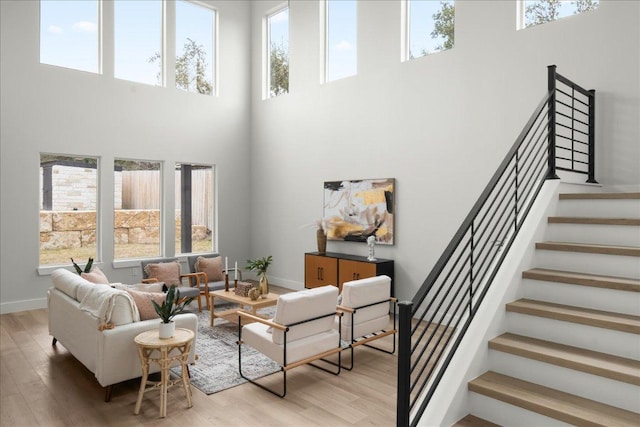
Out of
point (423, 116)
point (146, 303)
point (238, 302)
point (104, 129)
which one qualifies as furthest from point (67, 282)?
point (423, 116)

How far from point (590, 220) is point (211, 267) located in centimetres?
572

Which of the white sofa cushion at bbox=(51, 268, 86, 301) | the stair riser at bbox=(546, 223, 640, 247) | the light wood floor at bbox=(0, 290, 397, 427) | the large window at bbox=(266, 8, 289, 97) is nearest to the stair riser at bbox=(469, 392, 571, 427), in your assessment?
the light wood floor at bbox=(0, 290, 397, 427)

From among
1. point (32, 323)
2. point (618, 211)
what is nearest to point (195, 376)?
point (32, 323)

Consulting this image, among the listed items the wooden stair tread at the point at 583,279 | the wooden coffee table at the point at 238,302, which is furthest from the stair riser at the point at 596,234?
the wooden coffee table at the point at 238,302

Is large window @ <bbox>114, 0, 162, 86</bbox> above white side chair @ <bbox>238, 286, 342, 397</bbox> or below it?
above

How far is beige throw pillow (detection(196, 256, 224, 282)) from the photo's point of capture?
7.51 meters

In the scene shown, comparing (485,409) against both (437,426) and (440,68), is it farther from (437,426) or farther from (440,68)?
(440,68)

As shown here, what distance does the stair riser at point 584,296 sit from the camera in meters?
2.94

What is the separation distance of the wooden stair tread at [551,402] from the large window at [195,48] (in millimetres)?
7937

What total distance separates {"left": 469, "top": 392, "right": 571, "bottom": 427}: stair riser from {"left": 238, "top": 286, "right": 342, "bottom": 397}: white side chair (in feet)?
5.45

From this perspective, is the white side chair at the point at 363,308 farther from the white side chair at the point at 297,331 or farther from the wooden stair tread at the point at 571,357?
the wooden stair tread at the point at 571,357

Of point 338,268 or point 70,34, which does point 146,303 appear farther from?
point 70,34

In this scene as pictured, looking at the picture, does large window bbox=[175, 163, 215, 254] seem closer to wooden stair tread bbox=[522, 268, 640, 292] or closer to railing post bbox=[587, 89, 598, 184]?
railing post bbox=[587, 89, 598, 184]

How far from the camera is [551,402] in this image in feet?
8.52
